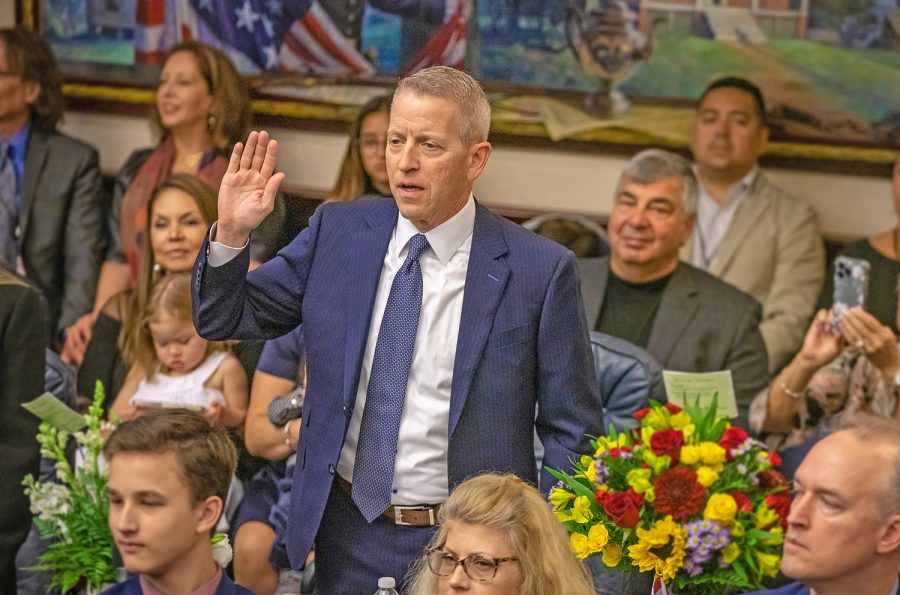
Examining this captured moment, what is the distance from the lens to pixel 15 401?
3.85 metres

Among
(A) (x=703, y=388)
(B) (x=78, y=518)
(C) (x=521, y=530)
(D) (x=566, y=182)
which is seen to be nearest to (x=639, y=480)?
(C) (x=521, y=530)

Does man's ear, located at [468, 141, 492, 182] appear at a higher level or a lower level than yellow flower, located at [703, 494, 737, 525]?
higher

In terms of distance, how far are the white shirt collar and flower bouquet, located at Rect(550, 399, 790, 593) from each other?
1.69 feet

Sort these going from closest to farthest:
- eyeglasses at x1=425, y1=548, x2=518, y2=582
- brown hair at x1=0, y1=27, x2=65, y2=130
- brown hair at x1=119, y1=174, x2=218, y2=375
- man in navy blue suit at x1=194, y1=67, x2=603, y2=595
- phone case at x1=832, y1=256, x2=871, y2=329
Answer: eyeglasses at x1=425, y1=548, x2=518, y2=582 < man in navy blue suit at x1=194, y1=67, x2=603, y2=595 < phone case at x1=832, y1=256, x2=871, y2=329 < brown hair at x1=119, y1=174, x2=218, y2=375 < brown hair at x1=0, y1=27, x2=65, y2=130

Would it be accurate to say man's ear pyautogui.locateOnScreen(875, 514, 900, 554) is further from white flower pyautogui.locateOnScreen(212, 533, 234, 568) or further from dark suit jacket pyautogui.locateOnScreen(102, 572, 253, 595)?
white flower pyautogui.locateOnScreen(212, 533, 234, 568)

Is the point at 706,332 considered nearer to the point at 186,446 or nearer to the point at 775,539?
the point at 775,539

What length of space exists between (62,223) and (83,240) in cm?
12

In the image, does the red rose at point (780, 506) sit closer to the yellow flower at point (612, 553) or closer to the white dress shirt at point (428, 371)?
the yellow flower at point (612, 553)

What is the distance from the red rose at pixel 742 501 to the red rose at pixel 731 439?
0.09m

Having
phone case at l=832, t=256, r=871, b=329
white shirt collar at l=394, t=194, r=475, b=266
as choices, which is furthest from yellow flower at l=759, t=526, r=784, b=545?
phone case at l=832, t=256, r=871, b=329

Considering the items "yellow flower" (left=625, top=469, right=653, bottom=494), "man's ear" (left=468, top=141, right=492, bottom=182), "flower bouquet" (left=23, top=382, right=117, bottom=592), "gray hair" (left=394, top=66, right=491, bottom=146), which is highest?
"gray hair" (left=394, top=66, right=491, bottom=146)

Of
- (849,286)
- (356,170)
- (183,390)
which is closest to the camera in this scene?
(183,390)

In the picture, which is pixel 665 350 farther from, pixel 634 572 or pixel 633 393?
pixel 634 572

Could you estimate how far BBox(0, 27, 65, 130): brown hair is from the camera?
240 inches
